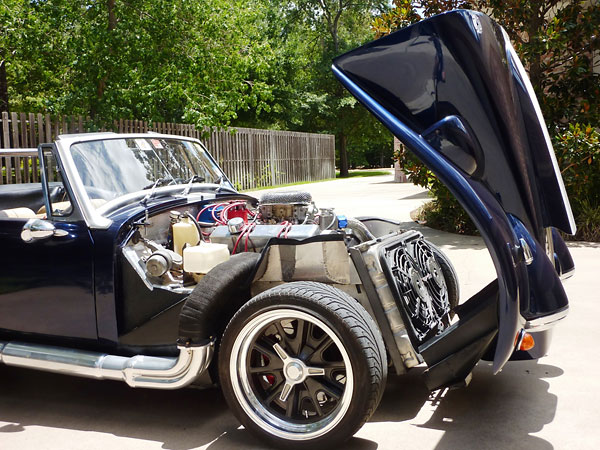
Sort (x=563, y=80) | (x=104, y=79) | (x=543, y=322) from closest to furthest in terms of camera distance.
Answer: (x=543, y=322) < (x=563, y=80) < (x=104, y=79)

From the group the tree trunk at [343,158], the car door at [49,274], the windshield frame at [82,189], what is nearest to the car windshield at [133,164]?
the windshield frame at [82,189]

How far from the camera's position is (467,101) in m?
3.05

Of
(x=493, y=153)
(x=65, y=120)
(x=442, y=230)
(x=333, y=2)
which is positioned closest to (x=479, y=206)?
(x=493, y=153)

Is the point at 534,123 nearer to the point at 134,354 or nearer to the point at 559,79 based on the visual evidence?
the point at 134,354

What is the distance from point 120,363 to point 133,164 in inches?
56.6

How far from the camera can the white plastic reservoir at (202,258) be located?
12.1 ft

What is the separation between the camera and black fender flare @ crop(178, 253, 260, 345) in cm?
326

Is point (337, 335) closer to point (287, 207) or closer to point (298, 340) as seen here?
point (298, 340)

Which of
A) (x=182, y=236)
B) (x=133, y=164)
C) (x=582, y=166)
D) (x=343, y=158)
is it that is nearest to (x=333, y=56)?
(x=343, y=158)

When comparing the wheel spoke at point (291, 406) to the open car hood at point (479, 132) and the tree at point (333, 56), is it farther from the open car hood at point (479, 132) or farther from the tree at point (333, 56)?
the tree at point (333, 56)

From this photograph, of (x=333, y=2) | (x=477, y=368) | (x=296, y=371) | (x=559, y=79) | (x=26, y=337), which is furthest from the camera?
(x=333, y=2)

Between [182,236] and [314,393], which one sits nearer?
[314,393]

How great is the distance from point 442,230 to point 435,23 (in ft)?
27.5

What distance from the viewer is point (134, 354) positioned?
3641mm
